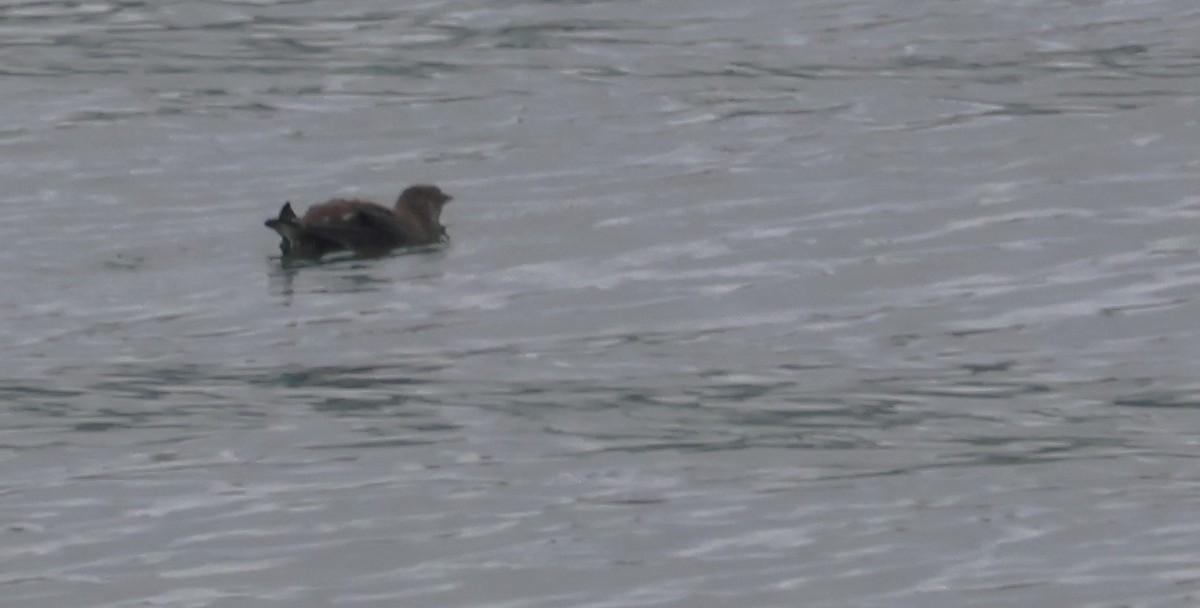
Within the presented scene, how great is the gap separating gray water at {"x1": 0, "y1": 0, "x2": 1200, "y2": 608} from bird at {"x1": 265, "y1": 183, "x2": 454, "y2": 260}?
0.67ft

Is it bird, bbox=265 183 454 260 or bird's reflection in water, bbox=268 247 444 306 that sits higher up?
bird, bbox=265 183 454 260

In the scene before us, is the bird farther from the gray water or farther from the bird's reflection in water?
the gray water

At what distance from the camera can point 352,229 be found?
49.1ft

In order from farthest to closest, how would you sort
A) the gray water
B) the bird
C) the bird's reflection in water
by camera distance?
1. the bird
2. the bird's reflection in water
3. the gray water

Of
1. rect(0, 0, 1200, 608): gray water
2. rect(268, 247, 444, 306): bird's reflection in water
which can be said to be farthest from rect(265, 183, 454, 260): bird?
rect(0, 0, 1200, 608): gray water

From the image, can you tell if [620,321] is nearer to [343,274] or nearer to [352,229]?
[343,274]

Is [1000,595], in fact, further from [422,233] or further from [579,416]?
[422,233]

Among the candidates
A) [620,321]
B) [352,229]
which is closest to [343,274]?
[352,229]

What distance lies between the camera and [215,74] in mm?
21328

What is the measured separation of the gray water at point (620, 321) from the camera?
30.7 ft

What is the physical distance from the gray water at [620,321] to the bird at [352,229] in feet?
0.67

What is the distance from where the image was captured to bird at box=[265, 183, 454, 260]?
48.4 feet

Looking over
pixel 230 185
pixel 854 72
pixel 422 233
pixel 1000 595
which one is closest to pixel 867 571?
pixel 1000 595

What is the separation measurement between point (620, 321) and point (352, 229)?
249cm
